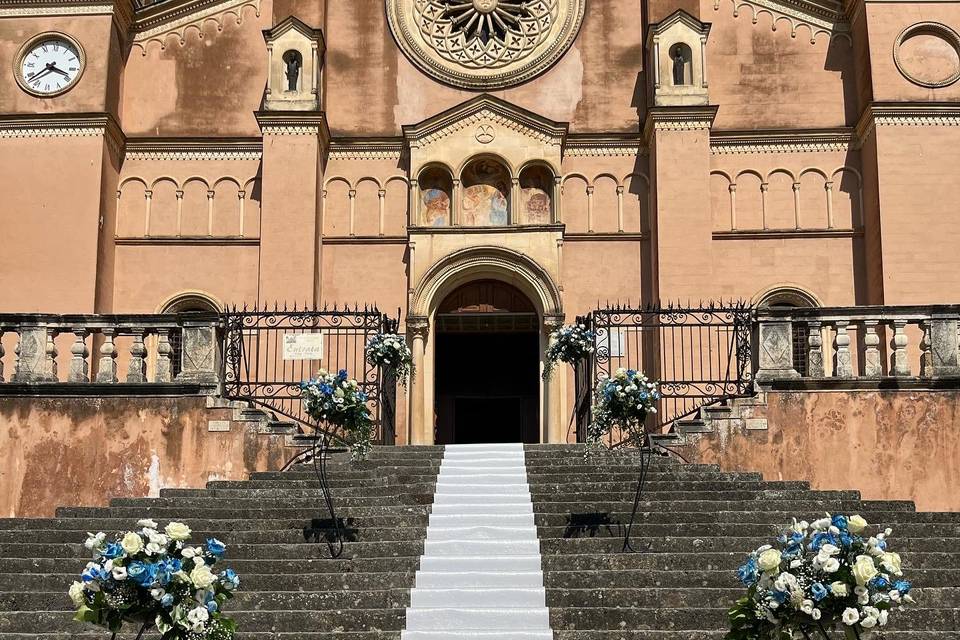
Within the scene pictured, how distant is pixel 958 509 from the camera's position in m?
16.0

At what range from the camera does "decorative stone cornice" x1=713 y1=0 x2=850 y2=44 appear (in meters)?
25.6

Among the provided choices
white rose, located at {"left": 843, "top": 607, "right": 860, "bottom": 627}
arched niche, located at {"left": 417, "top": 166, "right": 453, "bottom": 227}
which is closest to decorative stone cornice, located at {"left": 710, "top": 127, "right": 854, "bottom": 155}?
arched niche, located at {"left": 417, "top": 166, "right": 453, "bottom": 227}

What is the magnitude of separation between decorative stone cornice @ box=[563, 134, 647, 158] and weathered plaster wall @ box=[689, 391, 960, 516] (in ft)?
33.1

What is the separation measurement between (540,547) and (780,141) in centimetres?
1531

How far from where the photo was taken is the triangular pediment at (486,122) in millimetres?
24766

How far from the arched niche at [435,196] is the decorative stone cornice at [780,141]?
5.77 meters

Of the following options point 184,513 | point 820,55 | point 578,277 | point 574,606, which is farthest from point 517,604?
point 820,55

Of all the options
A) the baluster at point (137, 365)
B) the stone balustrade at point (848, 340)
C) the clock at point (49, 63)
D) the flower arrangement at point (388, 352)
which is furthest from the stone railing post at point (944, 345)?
the clock at point (49, 63)

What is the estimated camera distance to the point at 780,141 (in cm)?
2519

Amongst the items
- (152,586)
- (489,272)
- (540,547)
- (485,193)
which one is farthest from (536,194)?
(152,586)

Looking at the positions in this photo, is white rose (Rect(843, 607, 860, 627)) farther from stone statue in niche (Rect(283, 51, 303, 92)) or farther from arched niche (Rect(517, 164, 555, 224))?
stone statue in niche (Rect(283, 51, 303, 92))

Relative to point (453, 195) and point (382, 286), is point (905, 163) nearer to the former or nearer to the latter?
point (453, 195)

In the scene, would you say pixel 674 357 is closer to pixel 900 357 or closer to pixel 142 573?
pixel 900 357

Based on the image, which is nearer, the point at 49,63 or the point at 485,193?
the point at 49,63
